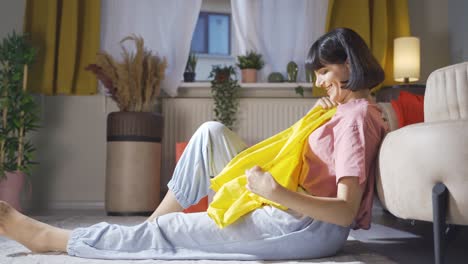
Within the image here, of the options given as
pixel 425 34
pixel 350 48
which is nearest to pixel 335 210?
pixel 350 48

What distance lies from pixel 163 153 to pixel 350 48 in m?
2.50

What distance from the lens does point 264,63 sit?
3803mm

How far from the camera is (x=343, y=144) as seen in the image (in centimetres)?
129

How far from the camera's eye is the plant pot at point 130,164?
3.22m

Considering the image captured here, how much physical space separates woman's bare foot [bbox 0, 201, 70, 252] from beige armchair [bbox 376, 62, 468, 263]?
89 cm

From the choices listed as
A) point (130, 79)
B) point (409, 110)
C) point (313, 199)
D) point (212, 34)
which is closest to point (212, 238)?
point (313, 199)

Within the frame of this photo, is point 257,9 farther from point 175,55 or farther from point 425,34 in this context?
point 425,34

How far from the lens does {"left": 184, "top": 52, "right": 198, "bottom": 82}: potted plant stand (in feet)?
12.5

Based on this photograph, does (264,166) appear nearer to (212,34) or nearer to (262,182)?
(262,182)

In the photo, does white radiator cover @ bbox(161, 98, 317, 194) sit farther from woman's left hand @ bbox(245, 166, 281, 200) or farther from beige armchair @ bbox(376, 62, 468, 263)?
woman's left hand @ bbox(245, 166, 281, 200)

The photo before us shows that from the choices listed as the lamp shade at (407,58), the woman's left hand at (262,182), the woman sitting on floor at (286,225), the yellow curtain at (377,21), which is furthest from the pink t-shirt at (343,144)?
the yellow curtain at (377,21)

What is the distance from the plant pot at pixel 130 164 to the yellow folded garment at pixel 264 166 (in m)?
1.81

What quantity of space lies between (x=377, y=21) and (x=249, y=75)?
991 mm

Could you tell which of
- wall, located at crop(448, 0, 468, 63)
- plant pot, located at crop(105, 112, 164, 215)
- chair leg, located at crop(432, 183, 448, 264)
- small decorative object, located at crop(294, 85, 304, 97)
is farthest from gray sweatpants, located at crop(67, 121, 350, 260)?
wall, located at crop(448, 0, 468, 63)
